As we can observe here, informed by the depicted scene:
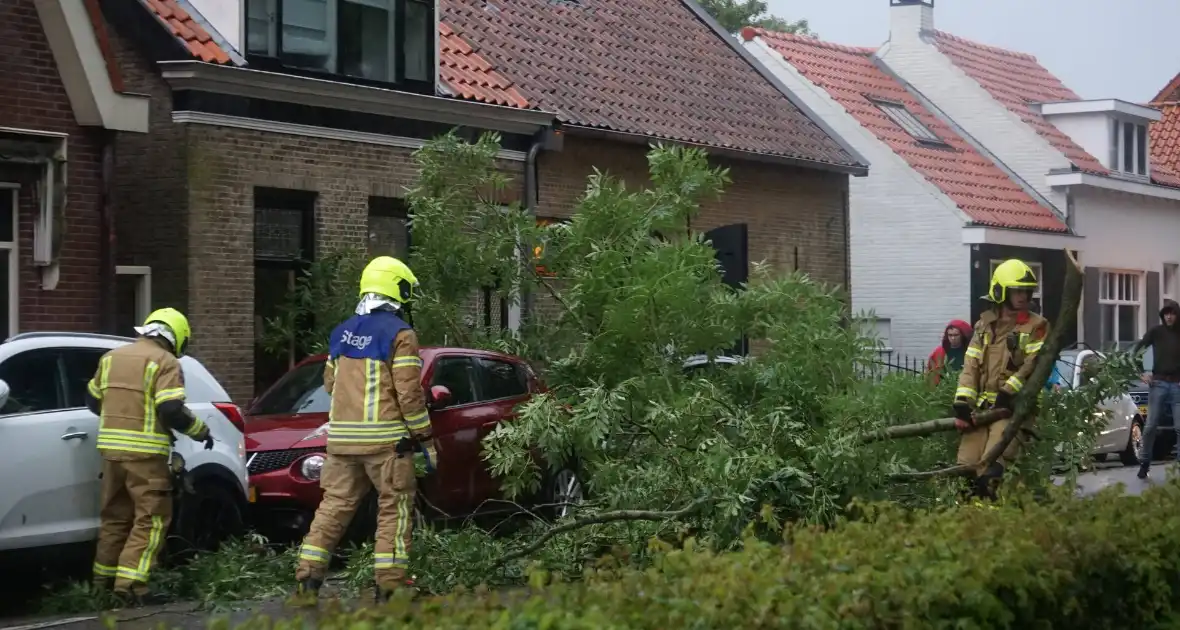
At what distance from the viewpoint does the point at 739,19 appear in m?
50.0

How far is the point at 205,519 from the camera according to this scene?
438 inches

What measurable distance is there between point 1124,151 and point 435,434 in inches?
1029

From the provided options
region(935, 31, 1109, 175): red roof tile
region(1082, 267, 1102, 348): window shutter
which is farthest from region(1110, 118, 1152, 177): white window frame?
region(1082, 267, 1102, 348): window shutter

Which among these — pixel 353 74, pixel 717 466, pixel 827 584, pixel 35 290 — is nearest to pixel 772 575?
pixel 827 584

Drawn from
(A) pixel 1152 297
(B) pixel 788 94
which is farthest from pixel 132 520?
(A) pixel 1152 297

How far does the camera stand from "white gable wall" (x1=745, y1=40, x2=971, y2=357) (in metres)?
30.2

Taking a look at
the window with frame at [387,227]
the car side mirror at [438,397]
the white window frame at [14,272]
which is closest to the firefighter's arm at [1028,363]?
the car side mirror at [438,397]

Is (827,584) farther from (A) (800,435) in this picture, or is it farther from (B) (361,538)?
(B) (361,538)

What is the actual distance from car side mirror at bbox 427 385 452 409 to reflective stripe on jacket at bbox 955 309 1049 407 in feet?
11.9

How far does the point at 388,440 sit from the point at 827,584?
5.05 metres

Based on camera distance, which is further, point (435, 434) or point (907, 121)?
point (907, 121)

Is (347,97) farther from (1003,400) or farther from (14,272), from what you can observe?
(1003,400)

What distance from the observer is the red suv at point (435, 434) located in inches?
464

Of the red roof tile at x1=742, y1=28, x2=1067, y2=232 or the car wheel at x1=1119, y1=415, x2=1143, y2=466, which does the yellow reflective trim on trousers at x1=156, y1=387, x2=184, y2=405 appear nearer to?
the car wheel at x1=1119, y1=415, x2=1143, y2=466
